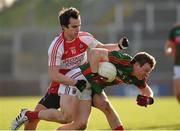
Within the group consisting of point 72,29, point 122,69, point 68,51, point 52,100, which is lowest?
point 52,100

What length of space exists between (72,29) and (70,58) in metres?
0.40

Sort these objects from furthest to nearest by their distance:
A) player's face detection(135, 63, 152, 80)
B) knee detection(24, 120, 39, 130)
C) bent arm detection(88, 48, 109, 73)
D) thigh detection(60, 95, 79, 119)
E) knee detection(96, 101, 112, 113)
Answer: knee detection(24, 120, 39, 130), knee detection(96, 101, 112, 113), thigh detection(60, 95, 79, 119), bent arm detection(88, 48, 109, 73), player's face detection(135, 63, 152, 80)

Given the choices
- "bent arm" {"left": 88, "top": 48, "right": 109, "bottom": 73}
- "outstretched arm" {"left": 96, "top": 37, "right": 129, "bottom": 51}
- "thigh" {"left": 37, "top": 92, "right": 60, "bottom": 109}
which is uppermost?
"outstretched arm" {"left": 96, "top": 37, "right": 129, "bottom": 51}

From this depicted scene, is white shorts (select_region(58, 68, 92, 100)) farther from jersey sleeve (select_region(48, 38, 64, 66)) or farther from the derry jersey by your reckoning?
jersey sleeve (select_region(48, 38, 64, 66))

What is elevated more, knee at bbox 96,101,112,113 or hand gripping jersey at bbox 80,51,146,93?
hand gripping jersey at bbox 80,51,146,93

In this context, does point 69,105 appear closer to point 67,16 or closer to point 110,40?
point 67,16

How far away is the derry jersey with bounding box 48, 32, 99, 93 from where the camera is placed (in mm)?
9453

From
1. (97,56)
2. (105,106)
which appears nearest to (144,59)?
(97,56)

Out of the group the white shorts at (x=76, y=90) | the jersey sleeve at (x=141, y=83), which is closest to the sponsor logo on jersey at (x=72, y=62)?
the white shorts at (x=76, y=90)

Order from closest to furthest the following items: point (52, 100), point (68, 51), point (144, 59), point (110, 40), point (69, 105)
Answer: point (144, 59) → point (69, 105) → point (68, 51) → point (52, 100) → point (110, 40)

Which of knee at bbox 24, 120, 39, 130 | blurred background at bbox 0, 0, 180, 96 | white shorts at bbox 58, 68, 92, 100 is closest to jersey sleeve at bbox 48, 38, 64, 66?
white shorts at bbox 58, 68, 92, 100

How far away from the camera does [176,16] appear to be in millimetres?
34688

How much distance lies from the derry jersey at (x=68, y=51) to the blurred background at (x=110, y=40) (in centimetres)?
2069

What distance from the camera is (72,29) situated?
9.48m
